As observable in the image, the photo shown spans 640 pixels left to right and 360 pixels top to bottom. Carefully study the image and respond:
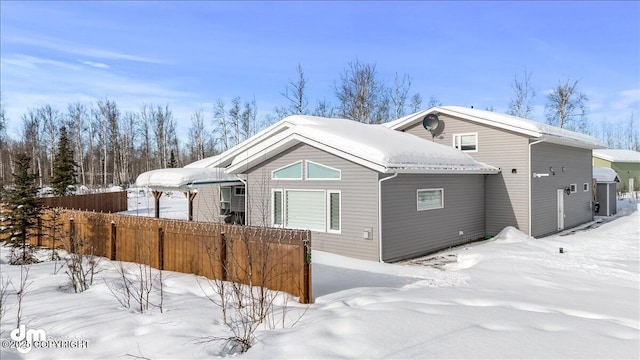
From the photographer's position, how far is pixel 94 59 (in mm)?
33188

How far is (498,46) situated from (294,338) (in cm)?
2613

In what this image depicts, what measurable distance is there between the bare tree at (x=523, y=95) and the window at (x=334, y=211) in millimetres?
33761

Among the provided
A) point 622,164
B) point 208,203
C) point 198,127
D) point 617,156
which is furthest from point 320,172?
point 622,164

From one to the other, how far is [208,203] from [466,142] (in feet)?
41.6

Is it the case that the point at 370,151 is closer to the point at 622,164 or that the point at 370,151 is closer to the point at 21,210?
the point at 21,210

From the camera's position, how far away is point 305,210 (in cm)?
1200

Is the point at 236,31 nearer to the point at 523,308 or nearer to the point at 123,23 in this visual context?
the point at 123,23

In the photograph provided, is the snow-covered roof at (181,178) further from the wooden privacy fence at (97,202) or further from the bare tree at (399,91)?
the bare tree at (399,91)

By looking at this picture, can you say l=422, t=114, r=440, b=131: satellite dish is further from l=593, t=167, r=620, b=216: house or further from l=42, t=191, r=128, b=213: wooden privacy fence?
l=42, t=191, r=128, b=213: wooden privacy fence

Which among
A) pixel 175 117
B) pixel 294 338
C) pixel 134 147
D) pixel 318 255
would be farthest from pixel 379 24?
pixel 134 147

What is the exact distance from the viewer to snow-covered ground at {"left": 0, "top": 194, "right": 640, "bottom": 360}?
407 centimetres

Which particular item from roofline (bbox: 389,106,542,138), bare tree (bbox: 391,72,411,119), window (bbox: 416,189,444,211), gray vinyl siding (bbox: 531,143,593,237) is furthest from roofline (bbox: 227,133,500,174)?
bare tree (bbox: 391,72,411,119)

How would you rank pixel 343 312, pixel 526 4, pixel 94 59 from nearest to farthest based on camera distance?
pixel 343 312 → pixel 526 4 → pixel 94 59

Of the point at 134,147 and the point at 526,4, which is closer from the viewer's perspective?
the point at 526,4
